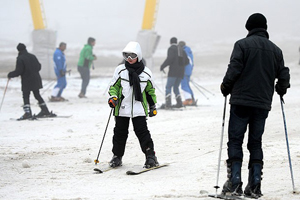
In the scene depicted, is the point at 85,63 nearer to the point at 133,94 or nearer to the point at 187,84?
the point at 187,84

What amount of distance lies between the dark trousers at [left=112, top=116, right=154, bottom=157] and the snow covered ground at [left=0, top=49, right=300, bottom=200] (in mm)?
255

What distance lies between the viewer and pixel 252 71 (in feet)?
15.4

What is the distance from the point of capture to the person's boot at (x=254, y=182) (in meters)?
4.67

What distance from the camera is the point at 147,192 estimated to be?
16.4ft

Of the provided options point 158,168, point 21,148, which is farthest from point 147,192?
point 21,148

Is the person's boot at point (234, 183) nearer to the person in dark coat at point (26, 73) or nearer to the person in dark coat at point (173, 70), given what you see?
the person in dark coat at point (26, 73)

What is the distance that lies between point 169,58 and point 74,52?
2753cm

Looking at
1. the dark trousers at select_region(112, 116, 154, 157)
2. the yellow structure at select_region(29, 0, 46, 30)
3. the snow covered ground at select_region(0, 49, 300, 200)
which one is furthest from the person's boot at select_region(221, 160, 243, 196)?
the yellow structure at select_region(29, 0, 46, 30)

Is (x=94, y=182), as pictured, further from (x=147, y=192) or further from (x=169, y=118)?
(x=169, y=118)

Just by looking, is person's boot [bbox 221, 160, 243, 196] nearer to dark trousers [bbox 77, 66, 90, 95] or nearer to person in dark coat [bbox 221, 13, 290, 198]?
person in dark coat [bbox 221, 13, 290, 198]

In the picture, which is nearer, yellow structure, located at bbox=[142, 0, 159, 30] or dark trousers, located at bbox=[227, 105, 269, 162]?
dark trousers, located at bbox=[227, 105, 269, 162]

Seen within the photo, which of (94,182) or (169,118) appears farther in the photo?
(169,118)

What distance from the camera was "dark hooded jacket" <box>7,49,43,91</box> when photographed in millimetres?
11055

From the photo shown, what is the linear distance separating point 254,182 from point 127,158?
2.57 meters
